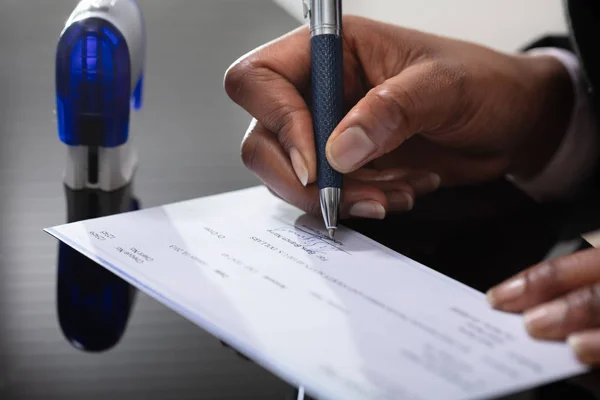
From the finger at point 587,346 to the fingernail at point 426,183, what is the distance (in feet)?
0.93

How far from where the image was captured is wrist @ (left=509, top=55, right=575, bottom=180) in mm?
732

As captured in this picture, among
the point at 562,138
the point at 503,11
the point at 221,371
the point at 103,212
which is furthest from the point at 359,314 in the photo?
the point at 503,11

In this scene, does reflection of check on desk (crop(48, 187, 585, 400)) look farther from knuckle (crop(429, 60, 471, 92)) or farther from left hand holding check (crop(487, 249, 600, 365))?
knuckle (crop(429, 60, 471, 92))

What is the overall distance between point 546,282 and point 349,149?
170 millimetres

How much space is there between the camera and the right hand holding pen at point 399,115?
538mm

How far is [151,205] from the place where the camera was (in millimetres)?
607

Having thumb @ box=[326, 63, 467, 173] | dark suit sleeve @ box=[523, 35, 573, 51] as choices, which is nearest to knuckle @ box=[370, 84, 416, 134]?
thumb @ box=[326, 63, 467, 173]

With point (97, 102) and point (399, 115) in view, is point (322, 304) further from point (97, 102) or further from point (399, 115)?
point (97, 102)

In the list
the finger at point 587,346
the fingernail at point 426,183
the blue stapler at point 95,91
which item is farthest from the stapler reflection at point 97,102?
the finger at point 587,346

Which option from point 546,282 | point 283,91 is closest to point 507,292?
point 546,282

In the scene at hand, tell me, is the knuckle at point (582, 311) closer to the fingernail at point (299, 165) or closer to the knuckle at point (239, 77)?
the fingernail at point (299, 165)

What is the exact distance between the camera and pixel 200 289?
1.37 ft
